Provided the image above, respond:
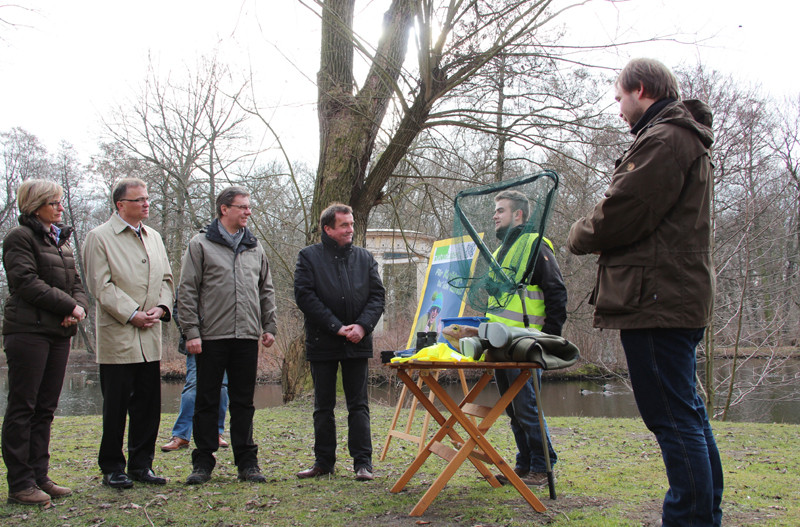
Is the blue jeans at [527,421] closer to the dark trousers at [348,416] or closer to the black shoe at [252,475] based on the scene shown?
the dark trousers at [348,416]

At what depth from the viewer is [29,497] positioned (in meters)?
3.41

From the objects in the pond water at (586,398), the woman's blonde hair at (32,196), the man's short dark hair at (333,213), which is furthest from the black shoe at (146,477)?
the pond water at (586,398)

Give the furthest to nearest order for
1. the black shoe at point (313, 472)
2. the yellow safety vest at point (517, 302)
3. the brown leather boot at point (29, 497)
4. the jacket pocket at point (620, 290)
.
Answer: the black shoe at point (313, 472), the yellow safety vest at point (517, 302), the brown leather boot at point (29, 497), the jacket pocket at point (620, 290)

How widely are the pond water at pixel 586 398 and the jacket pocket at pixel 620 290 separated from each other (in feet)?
29.1

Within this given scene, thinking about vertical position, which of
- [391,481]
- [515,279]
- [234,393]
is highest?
[515,279]

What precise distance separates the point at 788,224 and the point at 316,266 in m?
19.5

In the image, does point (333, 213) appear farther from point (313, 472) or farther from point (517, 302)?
point (313, 472)

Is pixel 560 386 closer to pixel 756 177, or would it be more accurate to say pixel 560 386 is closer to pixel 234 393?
pixel 756 177

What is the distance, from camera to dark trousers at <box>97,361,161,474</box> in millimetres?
3854

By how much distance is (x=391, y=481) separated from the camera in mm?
4133

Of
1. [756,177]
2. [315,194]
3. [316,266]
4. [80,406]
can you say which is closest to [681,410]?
[316,266]

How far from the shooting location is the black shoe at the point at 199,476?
3967 millimetres

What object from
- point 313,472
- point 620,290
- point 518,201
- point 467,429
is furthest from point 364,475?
point 620,290

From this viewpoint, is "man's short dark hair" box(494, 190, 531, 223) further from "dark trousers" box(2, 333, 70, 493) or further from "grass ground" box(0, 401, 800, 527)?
"dark trousers" box(2, 333, 70, 493)
